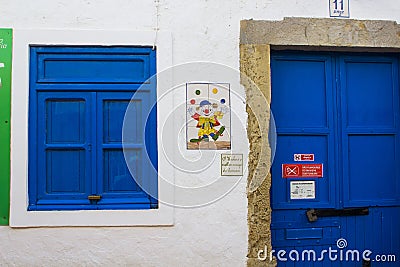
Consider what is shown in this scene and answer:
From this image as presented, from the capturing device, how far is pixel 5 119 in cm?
414

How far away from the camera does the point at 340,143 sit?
15.0 feet

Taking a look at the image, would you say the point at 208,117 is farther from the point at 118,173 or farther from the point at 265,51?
the point at 118,173

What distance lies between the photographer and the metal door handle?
4508 millimetres

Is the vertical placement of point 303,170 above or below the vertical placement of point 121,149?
below

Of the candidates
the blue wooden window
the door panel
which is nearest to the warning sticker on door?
the door panel

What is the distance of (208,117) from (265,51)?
31.2 inches

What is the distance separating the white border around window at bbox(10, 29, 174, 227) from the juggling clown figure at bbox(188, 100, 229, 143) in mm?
263

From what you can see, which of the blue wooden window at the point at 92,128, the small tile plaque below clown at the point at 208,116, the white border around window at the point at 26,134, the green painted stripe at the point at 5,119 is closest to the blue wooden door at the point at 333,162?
the small tile plaque below clown at the point at 208,116

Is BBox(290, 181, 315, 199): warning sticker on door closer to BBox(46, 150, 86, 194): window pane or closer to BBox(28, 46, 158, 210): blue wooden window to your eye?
BBox(28, 46, 158, 210): blue wooden window

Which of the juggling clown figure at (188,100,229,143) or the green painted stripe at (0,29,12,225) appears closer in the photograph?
the green painted stripe at (0,29,12,225)

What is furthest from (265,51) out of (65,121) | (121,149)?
(65,121)

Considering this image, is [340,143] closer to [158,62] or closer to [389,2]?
[389,2]

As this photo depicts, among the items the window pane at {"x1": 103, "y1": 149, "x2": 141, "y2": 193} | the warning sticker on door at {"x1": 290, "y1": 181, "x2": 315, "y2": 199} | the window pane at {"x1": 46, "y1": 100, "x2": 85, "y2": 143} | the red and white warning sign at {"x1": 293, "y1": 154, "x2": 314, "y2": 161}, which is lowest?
the warning sticker on door at {"x1": 290, "y1": 181, "x2": 315, "y2": 199}

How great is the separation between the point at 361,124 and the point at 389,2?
1173 millimetres
